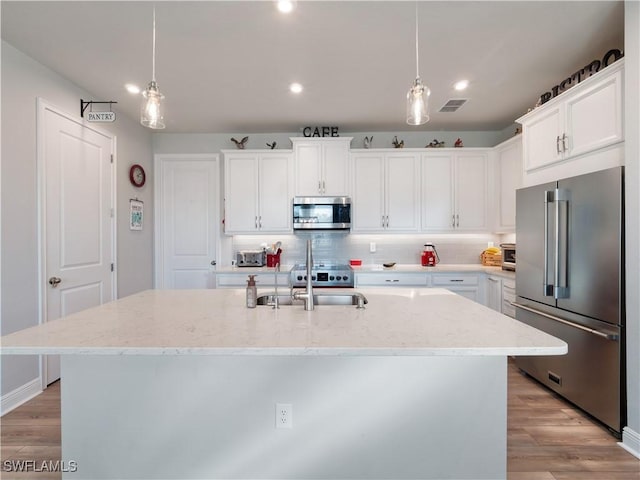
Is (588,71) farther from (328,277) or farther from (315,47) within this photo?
(328,277)

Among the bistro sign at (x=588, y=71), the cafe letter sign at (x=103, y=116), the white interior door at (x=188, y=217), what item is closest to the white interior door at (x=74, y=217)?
the cafe letter sign at (x=103, y=116)

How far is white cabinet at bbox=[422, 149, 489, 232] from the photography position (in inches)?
155

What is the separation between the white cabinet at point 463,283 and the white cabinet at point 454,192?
60 cm

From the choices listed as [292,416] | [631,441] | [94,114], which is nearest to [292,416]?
[292,416]

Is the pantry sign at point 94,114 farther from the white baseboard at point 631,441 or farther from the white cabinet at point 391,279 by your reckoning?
the white baseboard at point 631,441

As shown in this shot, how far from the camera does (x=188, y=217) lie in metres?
4.30

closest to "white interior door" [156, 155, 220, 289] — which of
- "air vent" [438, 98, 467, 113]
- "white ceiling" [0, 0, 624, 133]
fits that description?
"white ceiling" [0, 0, 624, 133]

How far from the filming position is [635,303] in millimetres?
1817

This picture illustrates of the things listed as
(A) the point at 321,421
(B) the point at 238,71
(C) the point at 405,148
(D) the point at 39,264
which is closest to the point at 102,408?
(A) the point at 321,421

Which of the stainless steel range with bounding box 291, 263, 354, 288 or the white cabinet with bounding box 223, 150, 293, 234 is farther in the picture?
the white cabinet with bounding box 223, 150, 293, 234

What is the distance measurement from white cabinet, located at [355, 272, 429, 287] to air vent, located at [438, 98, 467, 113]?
72.8 inches

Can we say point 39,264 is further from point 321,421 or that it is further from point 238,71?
point 321,421

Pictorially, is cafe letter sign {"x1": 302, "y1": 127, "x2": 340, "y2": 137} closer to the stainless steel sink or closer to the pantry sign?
the pantry sign

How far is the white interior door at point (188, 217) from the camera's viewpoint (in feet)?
14.0
